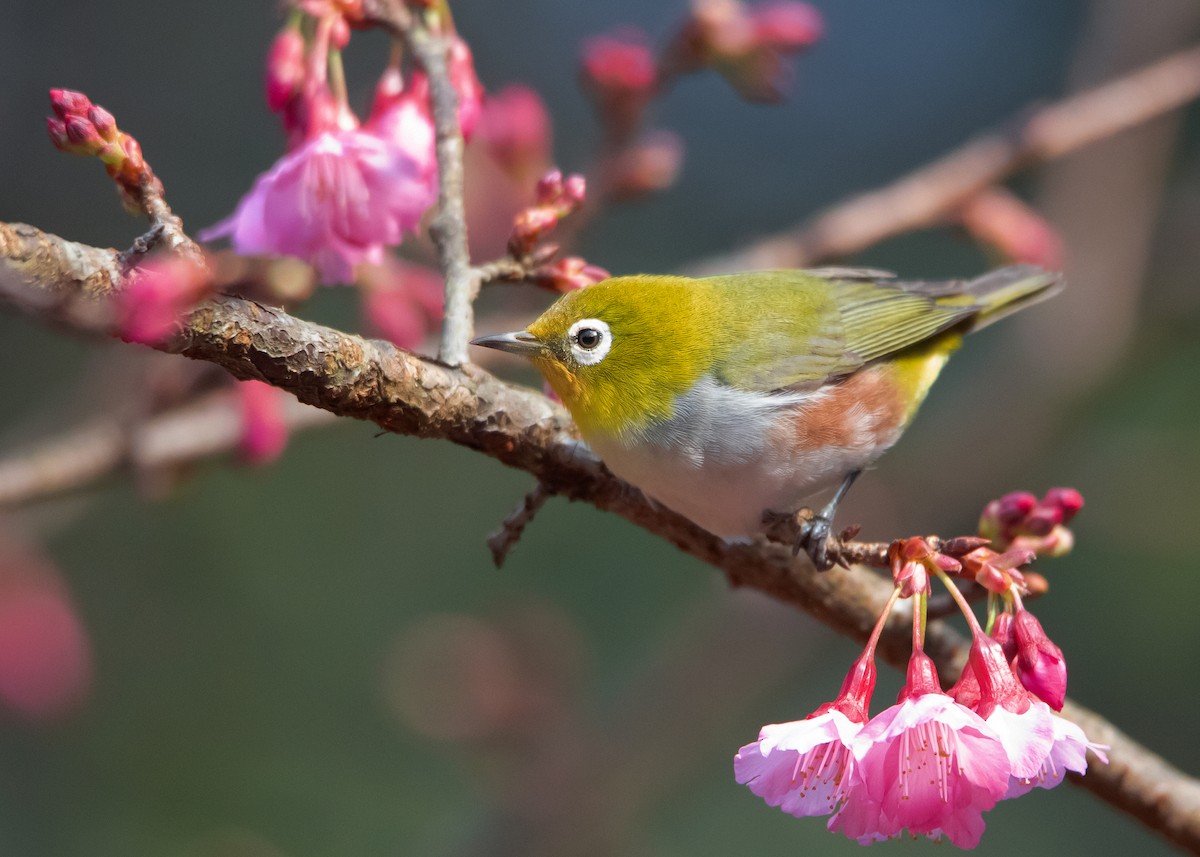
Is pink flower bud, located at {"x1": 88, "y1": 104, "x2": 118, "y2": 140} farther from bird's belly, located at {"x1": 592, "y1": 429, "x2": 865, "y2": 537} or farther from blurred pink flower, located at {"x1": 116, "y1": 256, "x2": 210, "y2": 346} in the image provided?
bird's belly, located at {"x1": 592, "y1": 429, "x2": 865, "y2": 537}

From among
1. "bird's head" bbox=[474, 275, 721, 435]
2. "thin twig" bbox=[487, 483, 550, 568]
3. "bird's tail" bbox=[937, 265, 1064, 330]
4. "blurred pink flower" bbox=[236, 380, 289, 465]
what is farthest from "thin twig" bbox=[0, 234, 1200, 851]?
"bird's tail" bbox=[937, 265, 1064, 330]

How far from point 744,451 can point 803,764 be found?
0.70m

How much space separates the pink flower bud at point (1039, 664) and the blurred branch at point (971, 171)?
1.93 m

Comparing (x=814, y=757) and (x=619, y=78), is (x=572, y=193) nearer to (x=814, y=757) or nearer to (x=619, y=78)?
(x=814, y=757)

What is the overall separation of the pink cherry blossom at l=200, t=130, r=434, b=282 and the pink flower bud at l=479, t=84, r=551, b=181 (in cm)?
124

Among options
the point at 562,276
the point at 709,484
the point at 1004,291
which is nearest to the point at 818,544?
the point at 709,484

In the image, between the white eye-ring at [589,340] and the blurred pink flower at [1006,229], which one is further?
the blurred pink flower at [1006,229]

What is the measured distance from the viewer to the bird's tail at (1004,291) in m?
3.05

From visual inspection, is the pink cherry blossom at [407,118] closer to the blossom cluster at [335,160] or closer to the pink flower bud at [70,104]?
the blossom cluster at [335,160]

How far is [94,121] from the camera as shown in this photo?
152 cm

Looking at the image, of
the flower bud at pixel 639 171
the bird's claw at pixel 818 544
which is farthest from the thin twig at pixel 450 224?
the flower bud at pixel 639 171

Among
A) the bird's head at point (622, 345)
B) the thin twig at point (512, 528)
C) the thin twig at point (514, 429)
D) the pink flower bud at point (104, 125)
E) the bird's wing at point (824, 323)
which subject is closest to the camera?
the thin twig at point (514, 429)

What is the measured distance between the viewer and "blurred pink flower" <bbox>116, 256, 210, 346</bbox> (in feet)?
4.05

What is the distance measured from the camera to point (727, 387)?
2.29 metres
